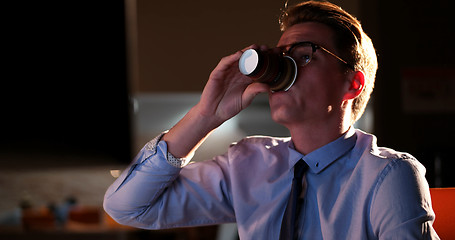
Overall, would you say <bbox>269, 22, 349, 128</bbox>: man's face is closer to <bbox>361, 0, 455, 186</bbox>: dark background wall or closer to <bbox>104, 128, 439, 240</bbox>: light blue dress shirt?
<bbox>104, 128, 439, 240</bbox>: light blue dress shirt

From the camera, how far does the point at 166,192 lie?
1.34 metres

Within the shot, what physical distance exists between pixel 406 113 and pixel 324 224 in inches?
79.2

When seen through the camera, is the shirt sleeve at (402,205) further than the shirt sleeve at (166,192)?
No

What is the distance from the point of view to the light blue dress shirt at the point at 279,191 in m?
1.10

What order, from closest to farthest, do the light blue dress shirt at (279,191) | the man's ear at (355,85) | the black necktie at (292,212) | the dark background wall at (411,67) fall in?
the light blue dress shirt at (279,191) < the black necktie at (292,212) < the man's ear at (355,85) < the dark background wall at (411,67)

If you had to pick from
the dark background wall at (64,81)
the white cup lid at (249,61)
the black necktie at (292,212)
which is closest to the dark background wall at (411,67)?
the black necktie at (292,212)

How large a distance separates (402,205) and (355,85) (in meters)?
0.38

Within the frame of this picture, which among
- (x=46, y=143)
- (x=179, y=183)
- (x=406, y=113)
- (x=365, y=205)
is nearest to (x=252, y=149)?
(x=179, y=183)

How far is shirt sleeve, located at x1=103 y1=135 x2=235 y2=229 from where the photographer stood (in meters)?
1.28

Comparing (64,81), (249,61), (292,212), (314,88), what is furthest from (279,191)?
(64,81)

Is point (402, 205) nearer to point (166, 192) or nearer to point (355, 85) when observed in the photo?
point (355, 85)

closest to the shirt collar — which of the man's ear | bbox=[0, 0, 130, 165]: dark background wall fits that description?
the man's ear

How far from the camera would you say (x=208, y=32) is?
2852mm

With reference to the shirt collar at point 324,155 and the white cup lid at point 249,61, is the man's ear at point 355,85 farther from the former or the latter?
the white cup lid at point 249,61
